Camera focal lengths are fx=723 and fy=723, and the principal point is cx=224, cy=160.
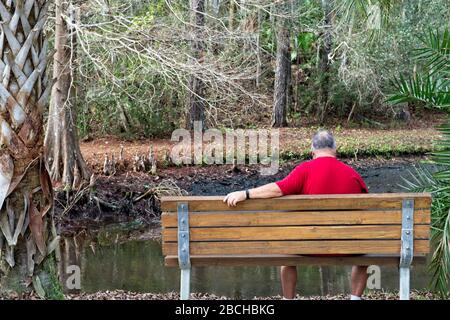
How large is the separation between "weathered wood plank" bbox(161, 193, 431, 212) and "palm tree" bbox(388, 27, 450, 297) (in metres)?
1.65

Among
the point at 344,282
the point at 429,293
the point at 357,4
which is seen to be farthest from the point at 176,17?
the point at 429,293

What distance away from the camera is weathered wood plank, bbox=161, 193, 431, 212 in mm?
4668

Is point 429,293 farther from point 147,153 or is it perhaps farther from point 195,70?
point 147,153

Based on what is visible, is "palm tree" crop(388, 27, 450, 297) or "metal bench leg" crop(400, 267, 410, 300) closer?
"metal bench leg" crop(400, 267, 410, 300)

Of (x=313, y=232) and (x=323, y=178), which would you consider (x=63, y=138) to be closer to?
(x=323, y=178)

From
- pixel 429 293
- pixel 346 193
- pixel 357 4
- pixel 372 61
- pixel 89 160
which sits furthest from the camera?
pixel 372 61

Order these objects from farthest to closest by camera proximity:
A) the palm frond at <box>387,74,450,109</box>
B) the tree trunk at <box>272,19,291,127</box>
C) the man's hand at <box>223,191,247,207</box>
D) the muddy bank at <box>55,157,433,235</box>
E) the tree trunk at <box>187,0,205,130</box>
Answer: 1. the tree trunk at <box>272,19,291,127</box>
2. the muddy bank at <box>55,157,433,235</box>
3. the tree trunk at <box>187,0,205,130</box>
4. the palm frond at <box>387,74,450,109</box>
5. the man's hand at <box>223,191,247,207</box>

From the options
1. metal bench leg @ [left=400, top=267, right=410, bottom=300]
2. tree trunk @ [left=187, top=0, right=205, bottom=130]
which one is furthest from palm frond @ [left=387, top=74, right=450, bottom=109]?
tree trunk @ [left=187, top=0, right=205, bottom=130]

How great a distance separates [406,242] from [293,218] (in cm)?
76

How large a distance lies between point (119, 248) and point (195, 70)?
3.57 metres

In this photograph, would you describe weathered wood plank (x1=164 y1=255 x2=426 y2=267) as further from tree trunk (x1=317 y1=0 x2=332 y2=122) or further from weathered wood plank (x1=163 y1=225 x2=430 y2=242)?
tree trunk (x1=317 y1=0 x2=332 y2=122)

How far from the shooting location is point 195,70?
13.4 meters

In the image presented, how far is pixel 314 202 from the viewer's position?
4688mm

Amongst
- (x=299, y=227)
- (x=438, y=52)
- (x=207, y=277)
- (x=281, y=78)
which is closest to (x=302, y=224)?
(x=299, y=227)
